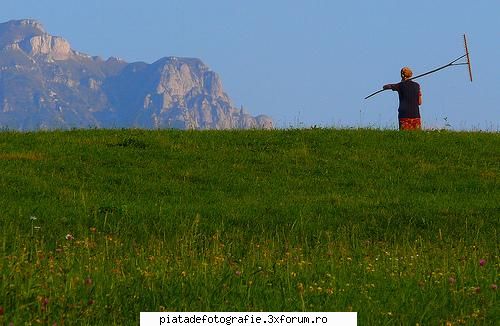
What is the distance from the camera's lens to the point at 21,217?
16469 millimetres

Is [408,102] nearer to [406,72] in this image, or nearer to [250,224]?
[406,72]

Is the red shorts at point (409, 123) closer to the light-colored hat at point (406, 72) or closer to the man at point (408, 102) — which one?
the man at point (408, 102)

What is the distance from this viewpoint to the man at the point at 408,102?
29328mm

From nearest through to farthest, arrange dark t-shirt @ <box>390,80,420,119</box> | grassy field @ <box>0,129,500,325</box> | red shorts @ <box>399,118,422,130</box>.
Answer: grassy field @ <box>0,129,500,325</box>, dark t-shirt @ <box>390,80,420,119</box>, red shorts @ <box>399,118,422,130</box>

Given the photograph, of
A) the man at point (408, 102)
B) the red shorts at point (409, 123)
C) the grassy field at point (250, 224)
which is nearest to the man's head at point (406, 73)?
the man at point (408, 102)

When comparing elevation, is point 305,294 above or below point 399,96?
below

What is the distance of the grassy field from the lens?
8.55 metres

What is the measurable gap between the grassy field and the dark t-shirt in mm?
1590

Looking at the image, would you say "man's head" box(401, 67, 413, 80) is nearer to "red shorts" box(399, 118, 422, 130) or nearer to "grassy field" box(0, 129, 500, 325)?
"red shorts" box(399, 118, 422, 130)

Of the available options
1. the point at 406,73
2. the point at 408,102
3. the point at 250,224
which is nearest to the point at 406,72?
the point at 406,73

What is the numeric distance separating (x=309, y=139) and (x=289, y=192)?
6.72 meters

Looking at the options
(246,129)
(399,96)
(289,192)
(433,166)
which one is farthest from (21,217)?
(399,96)

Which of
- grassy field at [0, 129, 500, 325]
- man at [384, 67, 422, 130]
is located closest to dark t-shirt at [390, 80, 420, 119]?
man at [384, 67, 422, 130]

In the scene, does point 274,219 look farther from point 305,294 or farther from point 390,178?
point 305,294
